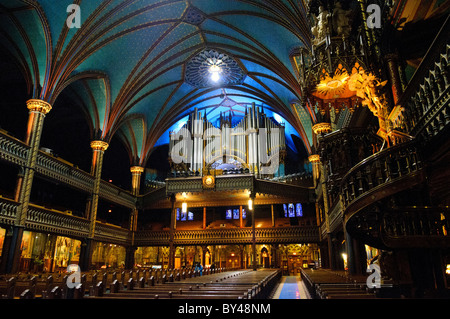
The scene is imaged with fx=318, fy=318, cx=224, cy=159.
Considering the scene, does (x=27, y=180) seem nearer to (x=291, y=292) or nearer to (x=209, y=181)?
(x=209, y=181)

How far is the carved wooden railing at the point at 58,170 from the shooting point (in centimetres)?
1225

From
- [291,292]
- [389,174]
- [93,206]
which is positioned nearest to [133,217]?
[93,206]

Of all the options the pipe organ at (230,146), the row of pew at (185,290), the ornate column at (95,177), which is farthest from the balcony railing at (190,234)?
the row of pew at (185,290)

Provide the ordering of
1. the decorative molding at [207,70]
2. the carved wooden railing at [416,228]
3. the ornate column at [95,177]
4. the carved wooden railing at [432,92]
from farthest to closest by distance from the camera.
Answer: the decorative molding at [207,70], the ornate column at [95,177], the carved wooden railing at [416,228], the carved wooden railing at [432,92]

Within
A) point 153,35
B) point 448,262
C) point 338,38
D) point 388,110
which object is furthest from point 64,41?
point 448,262

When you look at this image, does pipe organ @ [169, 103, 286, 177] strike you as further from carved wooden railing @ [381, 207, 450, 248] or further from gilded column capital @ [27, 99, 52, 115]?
carved wooden railing @ [381, 207, 450, 248]

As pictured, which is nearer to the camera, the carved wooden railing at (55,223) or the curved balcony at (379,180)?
the curved balcony at (379,180)

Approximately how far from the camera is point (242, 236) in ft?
63.5

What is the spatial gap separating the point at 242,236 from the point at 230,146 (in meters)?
6.47

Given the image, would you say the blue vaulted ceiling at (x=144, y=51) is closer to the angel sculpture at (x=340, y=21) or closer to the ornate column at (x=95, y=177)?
the ornate column at (x=95, y=177)

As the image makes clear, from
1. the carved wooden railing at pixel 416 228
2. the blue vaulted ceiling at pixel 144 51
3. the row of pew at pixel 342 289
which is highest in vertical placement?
the blue vaulted ceiling at pixel 144 51

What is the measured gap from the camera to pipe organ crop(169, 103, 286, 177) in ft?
70.2

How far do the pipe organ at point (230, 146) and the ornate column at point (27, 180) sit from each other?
31.5 feet

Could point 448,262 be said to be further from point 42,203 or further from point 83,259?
point 42,203
